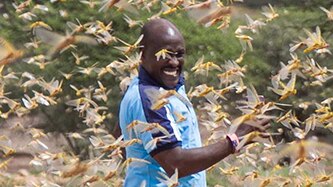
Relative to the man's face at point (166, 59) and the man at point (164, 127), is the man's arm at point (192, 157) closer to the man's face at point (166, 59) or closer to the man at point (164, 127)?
the man at point (164, 127)

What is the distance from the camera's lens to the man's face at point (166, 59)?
397 cm

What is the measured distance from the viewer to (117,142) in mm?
4176

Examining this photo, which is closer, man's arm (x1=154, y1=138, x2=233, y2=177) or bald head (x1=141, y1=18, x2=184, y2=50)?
man's arm (x1=154, y1=138, x2=233, y2=177)

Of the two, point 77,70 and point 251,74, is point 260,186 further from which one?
point 251,74

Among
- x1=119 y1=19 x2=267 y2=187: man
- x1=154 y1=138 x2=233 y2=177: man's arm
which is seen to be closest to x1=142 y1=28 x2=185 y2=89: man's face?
x1=119 y1=19 x2=267 y2=187: man

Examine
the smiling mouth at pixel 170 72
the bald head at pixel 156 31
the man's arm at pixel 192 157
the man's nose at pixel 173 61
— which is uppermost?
the bald head at pixel 156 31

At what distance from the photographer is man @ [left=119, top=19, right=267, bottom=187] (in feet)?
12.3

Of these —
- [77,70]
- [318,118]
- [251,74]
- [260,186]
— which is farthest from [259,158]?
[251,74]

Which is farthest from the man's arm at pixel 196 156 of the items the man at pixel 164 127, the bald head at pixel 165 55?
the bald head at pixel 165 55

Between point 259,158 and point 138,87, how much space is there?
2330mm

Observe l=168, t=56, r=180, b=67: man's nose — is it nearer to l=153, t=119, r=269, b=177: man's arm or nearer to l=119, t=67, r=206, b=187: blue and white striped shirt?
l=119, t=67, r=206, b=187: blue and white striped shirt

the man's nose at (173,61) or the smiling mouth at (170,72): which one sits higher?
the man's nose at (173,61)

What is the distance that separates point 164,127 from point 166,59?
311 millimetres

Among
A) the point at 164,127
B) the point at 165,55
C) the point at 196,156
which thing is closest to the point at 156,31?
the point at 165,55
